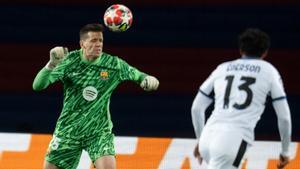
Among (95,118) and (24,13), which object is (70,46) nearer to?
(24,13)

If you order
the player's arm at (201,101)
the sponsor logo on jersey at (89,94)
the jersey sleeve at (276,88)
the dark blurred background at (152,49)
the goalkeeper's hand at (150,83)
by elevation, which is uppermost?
the jersey sleeve at (276,88)

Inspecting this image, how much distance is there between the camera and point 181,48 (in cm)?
970

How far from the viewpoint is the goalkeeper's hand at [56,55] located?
585cm

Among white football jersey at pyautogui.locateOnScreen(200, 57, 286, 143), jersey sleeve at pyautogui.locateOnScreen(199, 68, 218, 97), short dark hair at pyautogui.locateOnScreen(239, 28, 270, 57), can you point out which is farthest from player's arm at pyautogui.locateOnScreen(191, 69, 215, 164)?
short dark hair at pyautogui.locateOnScreen(239, 28, 270, 57)

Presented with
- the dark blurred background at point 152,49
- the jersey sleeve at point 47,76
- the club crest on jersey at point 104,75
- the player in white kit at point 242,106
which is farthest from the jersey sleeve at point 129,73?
the dark blurred background at point 152,49

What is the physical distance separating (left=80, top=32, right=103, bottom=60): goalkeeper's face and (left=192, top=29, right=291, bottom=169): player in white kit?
1412mm

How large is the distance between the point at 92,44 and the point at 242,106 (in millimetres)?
1610

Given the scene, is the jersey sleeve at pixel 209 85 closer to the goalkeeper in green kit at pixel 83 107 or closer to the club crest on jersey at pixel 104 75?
the goalkeeper in green kit at pixel 83 107

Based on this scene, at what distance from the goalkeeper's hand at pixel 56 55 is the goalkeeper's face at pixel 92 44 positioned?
0.60 feet

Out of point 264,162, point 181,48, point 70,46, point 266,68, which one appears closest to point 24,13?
point 70,46

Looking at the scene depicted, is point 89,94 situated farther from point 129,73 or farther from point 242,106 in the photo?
point 242,106

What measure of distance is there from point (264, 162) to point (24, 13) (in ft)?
12.1

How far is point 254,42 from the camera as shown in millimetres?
4750

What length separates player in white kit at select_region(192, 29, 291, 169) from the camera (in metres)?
4.66
